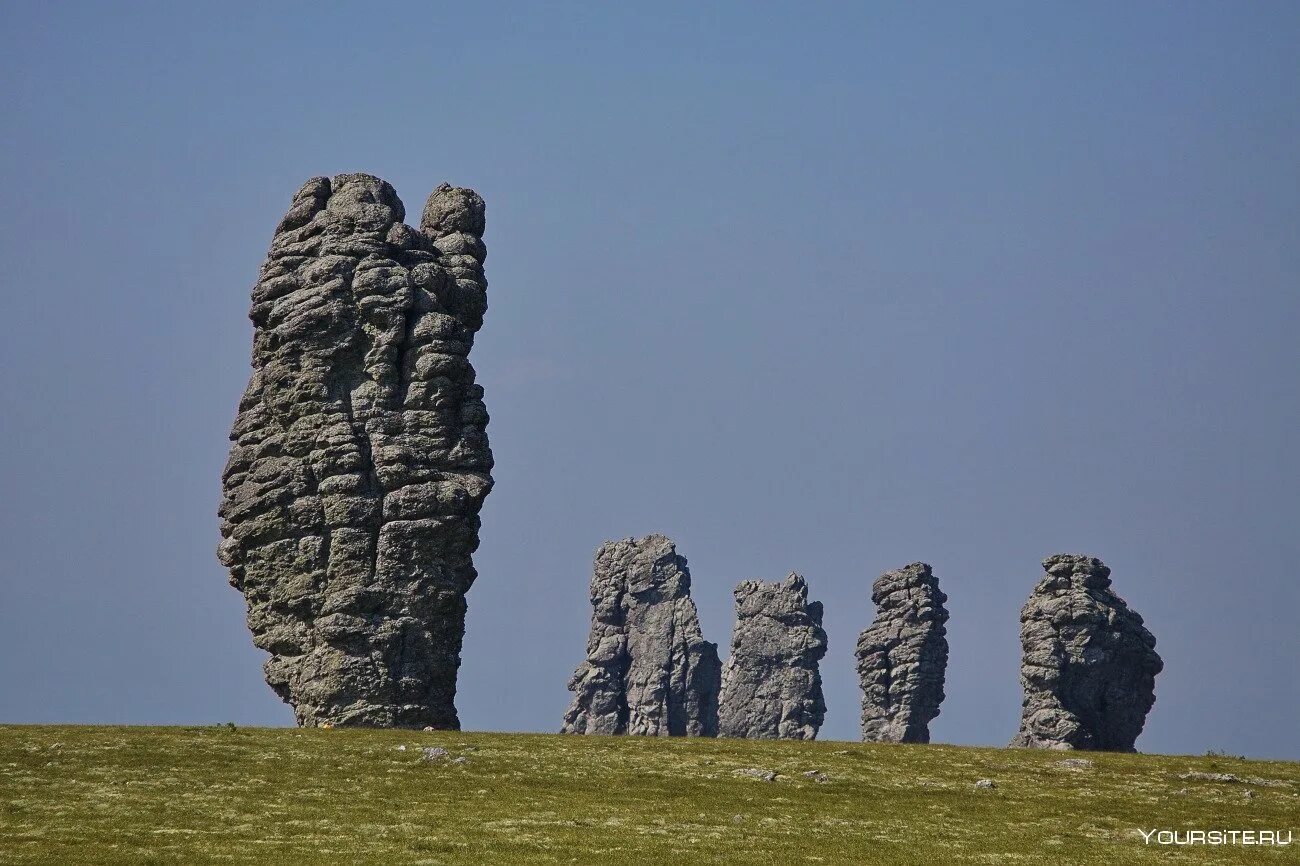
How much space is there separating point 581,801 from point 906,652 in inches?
4194

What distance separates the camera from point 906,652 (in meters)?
154

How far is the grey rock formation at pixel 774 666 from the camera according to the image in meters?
173

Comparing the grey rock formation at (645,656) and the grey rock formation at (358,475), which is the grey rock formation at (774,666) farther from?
the grey rock formation at (358,475)

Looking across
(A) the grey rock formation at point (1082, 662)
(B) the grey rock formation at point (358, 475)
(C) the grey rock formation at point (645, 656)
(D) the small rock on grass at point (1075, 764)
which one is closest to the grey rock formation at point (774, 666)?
(C) the grey rock formation at point (645, 656)

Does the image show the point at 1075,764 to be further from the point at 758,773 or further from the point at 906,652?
the point at 906,652

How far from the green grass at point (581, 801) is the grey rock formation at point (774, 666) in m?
110

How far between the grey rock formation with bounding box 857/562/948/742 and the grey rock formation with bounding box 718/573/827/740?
637 inches

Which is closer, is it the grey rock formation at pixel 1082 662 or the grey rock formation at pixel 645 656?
the grey rock formation at pixel 1082 662

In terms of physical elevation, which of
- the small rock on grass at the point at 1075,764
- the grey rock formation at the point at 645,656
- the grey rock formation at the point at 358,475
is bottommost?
the small rock on grass at the point at 1075,764

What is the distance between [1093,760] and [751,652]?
379 feet

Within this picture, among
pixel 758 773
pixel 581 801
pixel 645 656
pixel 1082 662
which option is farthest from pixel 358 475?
pixel 645 656

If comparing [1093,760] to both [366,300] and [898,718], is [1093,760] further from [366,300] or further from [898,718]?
[898,718]

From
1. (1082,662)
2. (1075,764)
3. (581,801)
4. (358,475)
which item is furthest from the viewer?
(1082,662)

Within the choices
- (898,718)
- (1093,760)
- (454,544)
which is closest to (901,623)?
(898,718)
